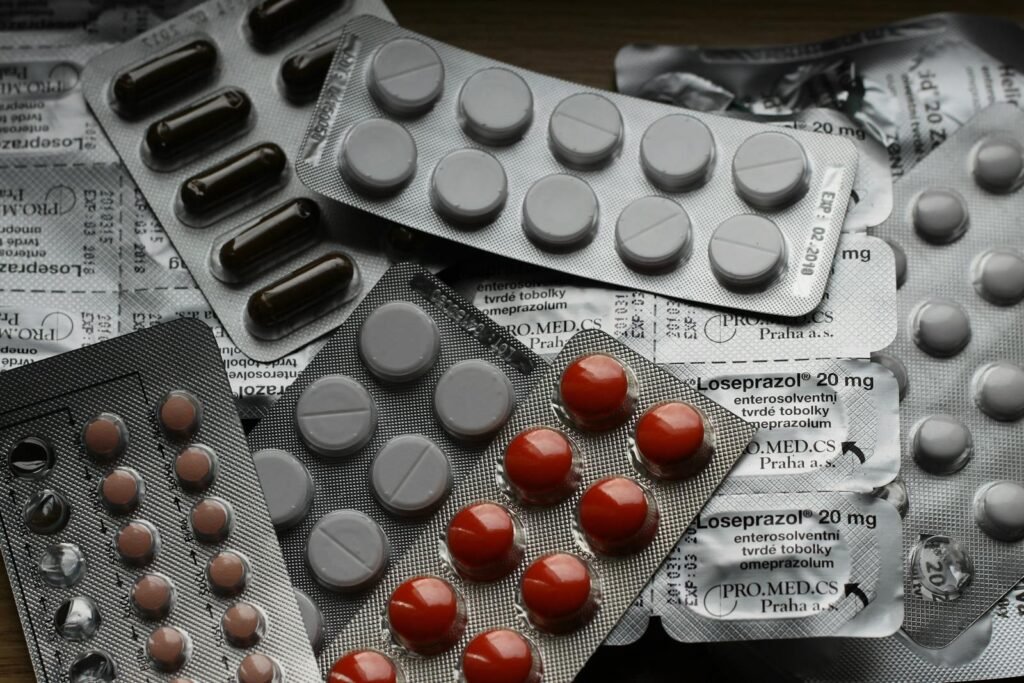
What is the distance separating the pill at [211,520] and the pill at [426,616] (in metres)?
0.14

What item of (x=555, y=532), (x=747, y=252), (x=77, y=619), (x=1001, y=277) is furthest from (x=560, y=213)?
(x=77, y=619)

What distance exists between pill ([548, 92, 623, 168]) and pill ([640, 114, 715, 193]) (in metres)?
0.03

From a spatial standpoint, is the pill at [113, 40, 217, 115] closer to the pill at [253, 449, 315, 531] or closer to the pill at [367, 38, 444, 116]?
Result: the pill at [367, 38, 444, 116]

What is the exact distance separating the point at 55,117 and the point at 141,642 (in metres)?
0.45

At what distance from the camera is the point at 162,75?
98 cm

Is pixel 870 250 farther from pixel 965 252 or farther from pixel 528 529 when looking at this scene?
pixel 528 529

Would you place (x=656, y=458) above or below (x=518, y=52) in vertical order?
below

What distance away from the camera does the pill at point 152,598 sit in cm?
85

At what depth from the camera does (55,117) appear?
999 millimetres

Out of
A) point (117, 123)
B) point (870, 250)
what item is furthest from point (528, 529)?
point (117, 123)

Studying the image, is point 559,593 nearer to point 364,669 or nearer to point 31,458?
point 364,669

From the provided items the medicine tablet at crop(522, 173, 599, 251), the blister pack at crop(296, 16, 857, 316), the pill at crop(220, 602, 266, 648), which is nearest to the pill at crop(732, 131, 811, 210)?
the blister pack at crop(296, 16, 857, 316)

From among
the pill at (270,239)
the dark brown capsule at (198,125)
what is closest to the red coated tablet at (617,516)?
the pill at (270,239)

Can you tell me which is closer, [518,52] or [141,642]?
[141,642]
